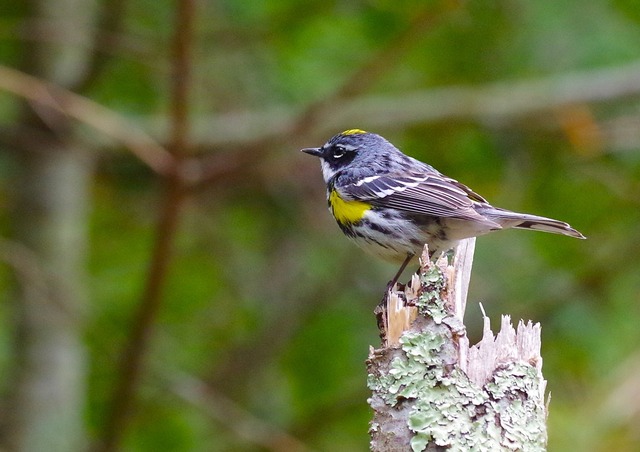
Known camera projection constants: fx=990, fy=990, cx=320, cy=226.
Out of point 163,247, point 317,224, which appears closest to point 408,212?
point 163,247

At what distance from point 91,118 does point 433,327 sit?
2.75 metres

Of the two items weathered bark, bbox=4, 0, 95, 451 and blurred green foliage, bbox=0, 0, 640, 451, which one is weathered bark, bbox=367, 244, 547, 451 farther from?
weathered bark, bbox=4, 0, 95, 451

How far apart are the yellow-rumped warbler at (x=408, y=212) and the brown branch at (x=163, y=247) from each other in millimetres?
886

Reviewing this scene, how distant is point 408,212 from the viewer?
5105 millimetres

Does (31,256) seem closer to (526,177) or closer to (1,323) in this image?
(1,323)

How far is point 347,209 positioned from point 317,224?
314 centimetres

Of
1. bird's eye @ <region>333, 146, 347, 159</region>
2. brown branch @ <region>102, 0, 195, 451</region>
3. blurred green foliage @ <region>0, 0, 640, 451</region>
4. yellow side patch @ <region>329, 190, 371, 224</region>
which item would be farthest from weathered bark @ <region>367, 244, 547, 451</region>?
blurred green foliage @ <region>0, 0, 640, 451</region>

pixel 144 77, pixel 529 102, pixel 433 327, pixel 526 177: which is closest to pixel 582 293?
pixel 526 177

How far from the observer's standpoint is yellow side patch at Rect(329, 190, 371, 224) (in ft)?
17.2

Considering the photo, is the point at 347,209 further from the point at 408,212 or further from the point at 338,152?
the point at 338,152

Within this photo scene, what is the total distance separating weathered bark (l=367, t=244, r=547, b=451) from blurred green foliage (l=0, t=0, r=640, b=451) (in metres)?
3.47

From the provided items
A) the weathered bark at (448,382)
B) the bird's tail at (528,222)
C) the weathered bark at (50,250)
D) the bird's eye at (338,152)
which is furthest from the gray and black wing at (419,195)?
the weathered bark at (50,250)

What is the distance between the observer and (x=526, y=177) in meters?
7.93

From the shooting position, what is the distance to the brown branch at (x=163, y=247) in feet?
16.6
